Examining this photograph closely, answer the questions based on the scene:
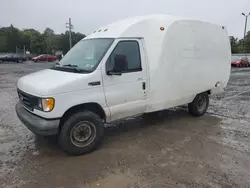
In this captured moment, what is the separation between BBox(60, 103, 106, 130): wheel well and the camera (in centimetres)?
430

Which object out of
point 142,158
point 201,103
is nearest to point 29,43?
point 201,103

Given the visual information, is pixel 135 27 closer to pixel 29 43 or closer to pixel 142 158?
pixel 142 158

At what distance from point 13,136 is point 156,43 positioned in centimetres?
393

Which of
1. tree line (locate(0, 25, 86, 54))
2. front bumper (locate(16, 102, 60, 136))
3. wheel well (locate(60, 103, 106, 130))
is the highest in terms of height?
tree line (locate(0, 25, 86, 54))

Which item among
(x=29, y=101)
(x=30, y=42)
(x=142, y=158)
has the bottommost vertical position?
(x=142, y=158)

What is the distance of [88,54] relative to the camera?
4848 millimetres

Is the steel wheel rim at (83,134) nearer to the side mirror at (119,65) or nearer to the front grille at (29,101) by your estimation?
the front grille at (29,101)

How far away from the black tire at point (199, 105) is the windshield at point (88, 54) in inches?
130

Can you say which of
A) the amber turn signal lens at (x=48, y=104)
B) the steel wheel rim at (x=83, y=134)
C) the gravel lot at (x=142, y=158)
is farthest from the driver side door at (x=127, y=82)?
the amber turn signal lens at (x=48, y=104)

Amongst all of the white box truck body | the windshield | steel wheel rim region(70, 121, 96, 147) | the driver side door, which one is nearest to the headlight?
the white box truck body

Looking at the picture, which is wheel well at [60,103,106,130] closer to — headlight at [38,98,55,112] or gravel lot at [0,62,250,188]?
headlight at [38,98,55,112]

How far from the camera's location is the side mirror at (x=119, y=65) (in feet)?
14.2

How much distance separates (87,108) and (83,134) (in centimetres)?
51

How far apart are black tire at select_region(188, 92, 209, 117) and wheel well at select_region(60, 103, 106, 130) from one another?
3080 mm
